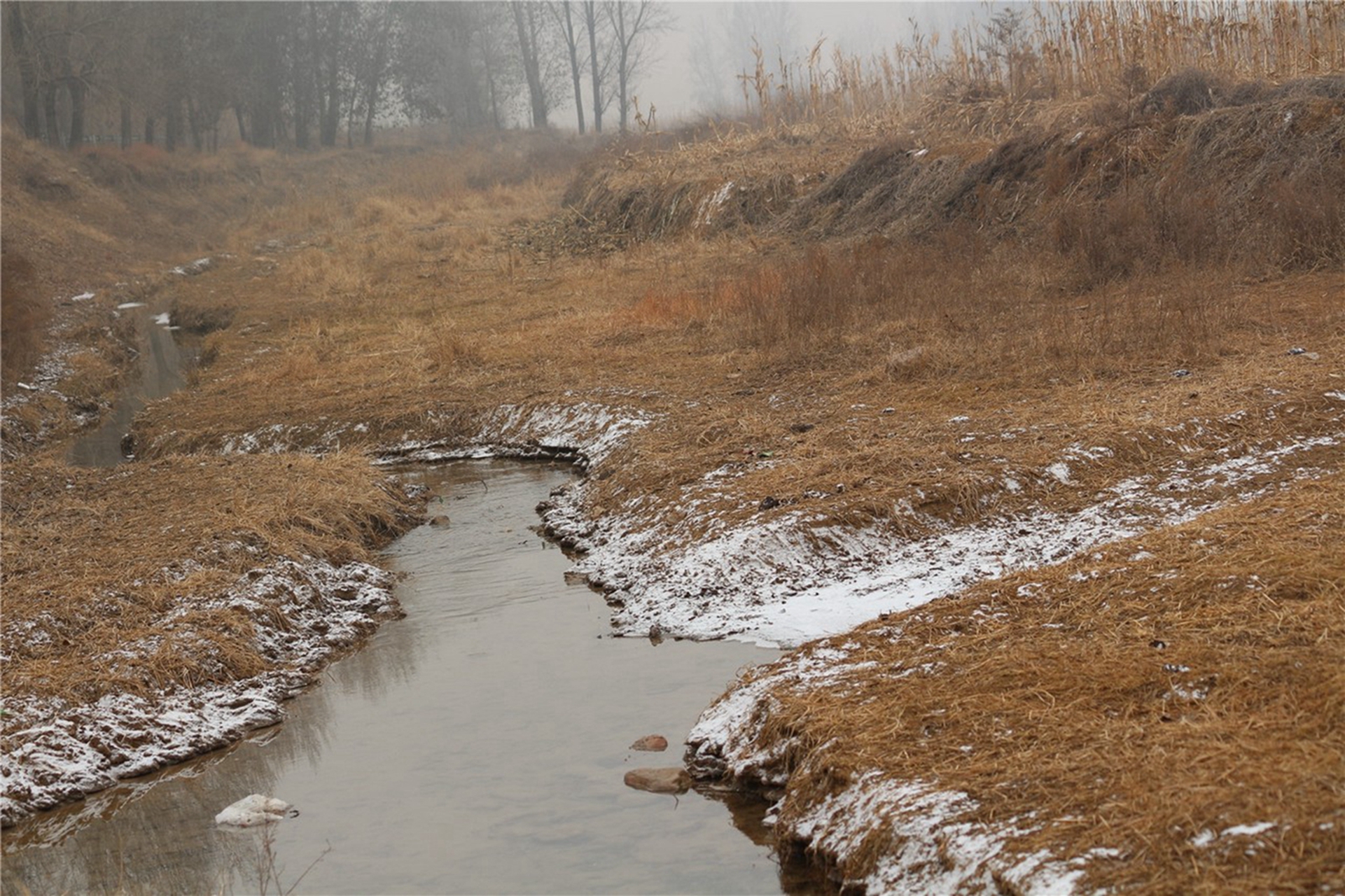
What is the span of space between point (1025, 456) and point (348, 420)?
24.5 ft

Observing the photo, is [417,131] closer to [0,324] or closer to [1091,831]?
[0,324]

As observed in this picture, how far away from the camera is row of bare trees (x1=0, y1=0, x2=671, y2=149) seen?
42656mm

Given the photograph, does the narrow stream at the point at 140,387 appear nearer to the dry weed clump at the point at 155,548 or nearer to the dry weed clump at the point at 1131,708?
the dry weed clump at the point at 155,548

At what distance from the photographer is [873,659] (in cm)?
579

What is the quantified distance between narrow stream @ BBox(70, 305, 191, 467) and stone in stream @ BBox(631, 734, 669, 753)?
908cm

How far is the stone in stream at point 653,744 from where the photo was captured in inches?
232

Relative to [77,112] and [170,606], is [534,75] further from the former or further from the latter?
[170,606]

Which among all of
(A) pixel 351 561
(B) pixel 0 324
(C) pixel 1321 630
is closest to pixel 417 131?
(B) pixel 0 324

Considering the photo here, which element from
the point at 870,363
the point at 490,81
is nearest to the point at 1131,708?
the point at 870,363

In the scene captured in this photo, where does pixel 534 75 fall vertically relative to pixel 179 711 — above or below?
above

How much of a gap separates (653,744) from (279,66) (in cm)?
5942

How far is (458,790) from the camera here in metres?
5.66

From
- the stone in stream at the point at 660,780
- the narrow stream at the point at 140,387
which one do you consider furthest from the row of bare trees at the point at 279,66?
the stone in stream at the point at 660,780

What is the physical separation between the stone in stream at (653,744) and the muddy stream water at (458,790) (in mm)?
51
